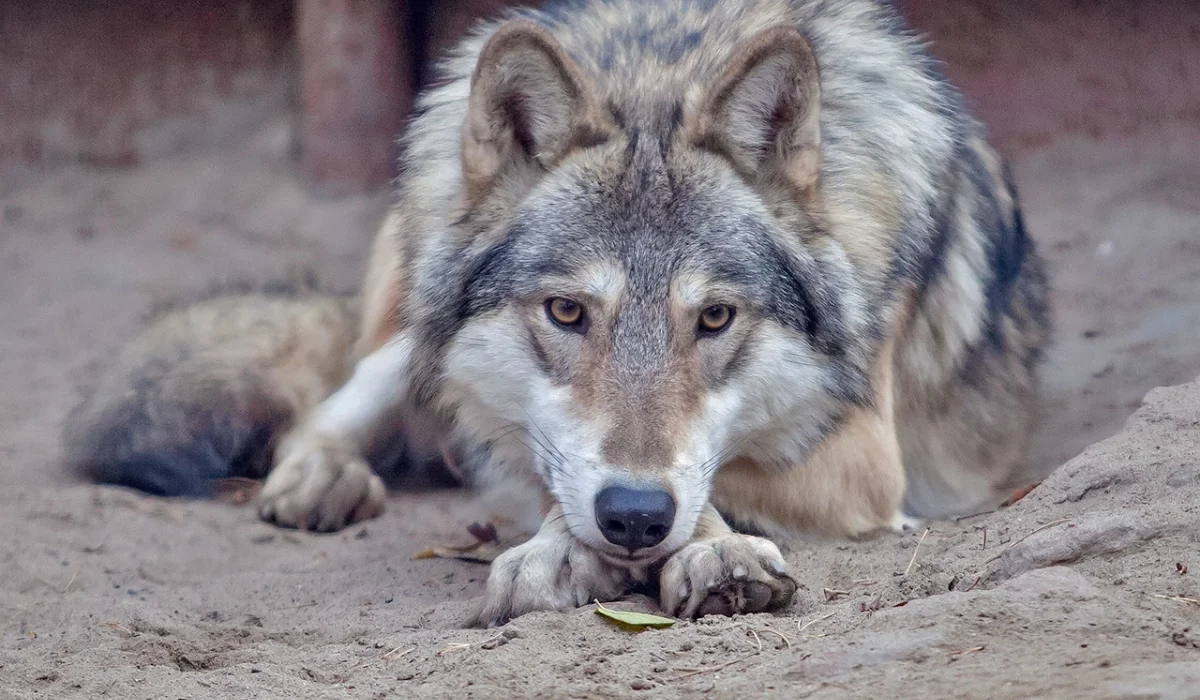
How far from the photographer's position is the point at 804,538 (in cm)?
360

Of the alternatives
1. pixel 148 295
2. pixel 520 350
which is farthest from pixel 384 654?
pixel 148 295

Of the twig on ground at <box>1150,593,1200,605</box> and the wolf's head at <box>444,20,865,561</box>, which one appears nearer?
the twig on ground at <box>1150,593,1200,605</box>

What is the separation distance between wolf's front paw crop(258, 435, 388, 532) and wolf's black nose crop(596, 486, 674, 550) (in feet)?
6.28

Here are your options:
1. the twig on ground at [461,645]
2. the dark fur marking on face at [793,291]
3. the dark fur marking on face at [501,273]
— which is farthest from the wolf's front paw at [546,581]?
the dark fur marking on face at [793,291]

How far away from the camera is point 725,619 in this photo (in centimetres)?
265

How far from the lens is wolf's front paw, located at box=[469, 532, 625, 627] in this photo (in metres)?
2.89

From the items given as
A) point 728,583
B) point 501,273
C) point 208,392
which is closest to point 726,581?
point 728,583

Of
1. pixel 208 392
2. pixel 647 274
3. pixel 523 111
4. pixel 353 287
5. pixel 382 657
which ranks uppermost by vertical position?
pixel 523 111

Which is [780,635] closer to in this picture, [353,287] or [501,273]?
[501,273]

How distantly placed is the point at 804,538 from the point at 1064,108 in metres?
4.47

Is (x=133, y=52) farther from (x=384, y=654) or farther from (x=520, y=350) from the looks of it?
(x=384, y=654)

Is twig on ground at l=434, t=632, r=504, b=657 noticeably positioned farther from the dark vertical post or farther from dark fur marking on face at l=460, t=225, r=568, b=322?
the dark vertical post

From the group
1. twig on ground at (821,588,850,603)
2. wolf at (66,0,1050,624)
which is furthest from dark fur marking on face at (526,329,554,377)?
twig on ground at (821,588,850,603)

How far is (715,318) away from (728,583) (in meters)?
0.72
